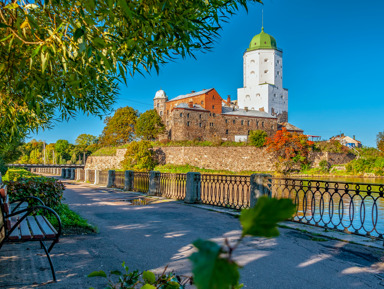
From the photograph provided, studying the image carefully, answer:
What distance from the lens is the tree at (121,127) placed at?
6316cm

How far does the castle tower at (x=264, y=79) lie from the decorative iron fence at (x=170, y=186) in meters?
63.8

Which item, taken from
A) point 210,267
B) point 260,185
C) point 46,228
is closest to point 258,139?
point 260,185

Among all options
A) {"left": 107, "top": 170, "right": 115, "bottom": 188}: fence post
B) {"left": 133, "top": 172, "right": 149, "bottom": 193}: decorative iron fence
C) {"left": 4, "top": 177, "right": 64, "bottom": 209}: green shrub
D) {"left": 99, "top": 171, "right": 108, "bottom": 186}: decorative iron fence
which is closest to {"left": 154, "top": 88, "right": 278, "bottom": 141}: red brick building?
{"left": 99, "top": 171, "right": 108, "bottom": 186}: decorative iron fence

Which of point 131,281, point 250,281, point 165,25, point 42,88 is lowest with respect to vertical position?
point 250,281

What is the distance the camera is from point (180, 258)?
4.92 meters

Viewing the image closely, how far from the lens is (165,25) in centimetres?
377

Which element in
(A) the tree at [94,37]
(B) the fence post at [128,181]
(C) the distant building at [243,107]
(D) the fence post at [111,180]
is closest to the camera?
(A) the tree at [94,37]

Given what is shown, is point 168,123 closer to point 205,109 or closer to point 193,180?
point 205,109

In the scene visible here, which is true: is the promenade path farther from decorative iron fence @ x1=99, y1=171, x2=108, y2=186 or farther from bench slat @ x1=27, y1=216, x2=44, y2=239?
decorative iron fence @ x1=99, y1=171, x2=108, y2=186

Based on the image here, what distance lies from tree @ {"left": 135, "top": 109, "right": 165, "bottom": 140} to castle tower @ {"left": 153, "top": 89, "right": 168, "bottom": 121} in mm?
13373

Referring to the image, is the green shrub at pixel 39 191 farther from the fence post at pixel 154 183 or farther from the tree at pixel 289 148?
the tree at pixel 289 148

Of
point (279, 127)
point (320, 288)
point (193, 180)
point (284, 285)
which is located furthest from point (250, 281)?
point (279, 127)

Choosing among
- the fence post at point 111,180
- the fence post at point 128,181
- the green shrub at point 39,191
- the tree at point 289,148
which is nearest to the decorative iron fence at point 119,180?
the fence post at point 111,180

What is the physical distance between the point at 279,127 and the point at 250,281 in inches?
2821
